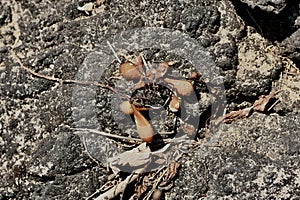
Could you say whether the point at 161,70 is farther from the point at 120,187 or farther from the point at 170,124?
the point at 120,187

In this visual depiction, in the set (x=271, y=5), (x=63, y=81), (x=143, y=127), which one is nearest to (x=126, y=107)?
(x=143, y=127)

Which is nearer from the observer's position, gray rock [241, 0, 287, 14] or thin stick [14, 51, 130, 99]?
gray rock [241, 0, 287, 14]

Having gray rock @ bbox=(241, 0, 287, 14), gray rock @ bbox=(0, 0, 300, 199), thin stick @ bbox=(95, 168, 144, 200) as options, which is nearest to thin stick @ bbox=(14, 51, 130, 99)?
gray rock @ bbox=(0, 0, 300, 199)

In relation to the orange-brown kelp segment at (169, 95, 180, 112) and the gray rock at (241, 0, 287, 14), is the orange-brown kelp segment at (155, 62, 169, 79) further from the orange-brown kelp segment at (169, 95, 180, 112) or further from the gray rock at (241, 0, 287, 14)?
the gray rock at (241, 0, 287, 14)

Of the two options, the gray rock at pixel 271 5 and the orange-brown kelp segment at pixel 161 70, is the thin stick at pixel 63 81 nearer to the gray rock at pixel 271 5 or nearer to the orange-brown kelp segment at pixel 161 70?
the orange-brown kelp segment at pixel 161 70

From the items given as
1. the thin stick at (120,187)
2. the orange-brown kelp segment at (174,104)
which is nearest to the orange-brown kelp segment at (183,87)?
the orange-brown kelp segment at (174,104)
